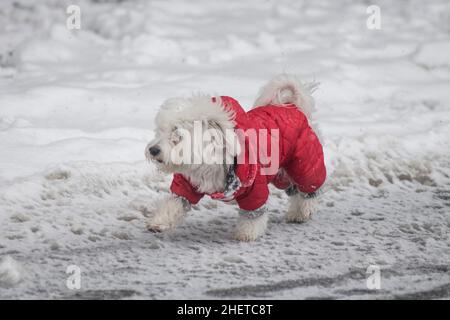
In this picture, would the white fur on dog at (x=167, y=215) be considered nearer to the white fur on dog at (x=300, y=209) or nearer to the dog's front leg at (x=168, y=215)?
the dog's front leg at (x=168, y=215)

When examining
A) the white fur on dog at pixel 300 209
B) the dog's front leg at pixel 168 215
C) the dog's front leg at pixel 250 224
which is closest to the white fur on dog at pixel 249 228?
the dog's front leg at pixel 250 224

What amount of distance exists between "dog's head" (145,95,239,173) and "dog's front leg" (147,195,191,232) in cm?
32

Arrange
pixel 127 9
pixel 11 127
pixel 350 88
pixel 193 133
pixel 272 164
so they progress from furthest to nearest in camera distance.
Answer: pixel 127 9
pixel 350 88
pixel 11 127
pixel 272 164
pixel 193 133

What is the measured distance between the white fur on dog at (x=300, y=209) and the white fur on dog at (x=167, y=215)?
3.00 ft

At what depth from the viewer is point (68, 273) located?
145 inches

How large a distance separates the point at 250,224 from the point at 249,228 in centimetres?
3

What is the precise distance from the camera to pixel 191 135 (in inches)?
158

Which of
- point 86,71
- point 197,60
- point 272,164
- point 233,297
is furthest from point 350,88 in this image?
point 233,297

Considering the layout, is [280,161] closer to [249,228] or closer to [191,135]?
[249,228]

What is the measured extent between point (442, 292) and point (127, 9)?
27.5 ft

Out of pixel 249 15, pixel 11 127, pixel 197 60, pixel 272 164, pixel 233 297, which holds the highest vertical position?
pixel 249 15

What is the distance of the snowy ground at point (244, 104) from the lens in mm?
3773

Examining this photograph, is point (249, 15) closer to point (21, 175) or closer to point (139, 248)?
point (21, 175)

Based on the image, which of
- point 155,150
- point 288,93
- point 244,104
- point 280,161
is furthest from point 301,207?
point 244,104
